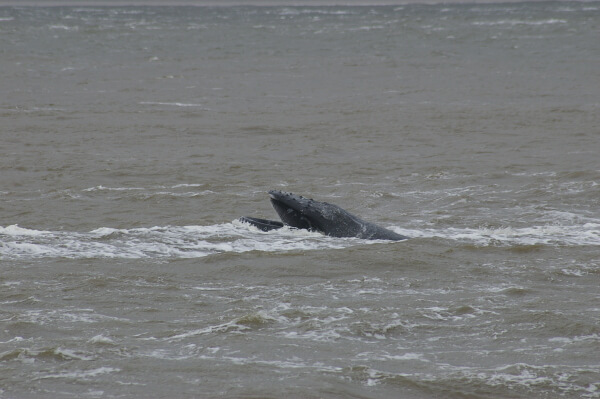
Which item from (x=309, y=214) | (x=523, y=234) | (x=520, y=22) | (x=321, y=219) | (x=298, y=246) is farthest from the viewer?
(x=520, y=22)

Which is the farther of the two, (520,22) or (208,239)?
(520,22)

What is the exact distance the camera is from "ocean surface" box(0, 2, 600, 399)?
7.96m

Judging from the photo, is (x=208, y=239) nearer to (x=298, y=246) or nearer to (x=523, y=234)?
(x=298, y=246)

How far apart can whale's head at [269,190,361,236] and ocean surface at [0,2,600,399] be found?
0.18 meters

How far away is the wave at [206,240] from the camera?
12023mm

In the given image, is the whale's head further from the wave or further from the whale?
the wave

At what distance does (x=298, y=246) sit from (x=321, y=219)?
2.18 ft

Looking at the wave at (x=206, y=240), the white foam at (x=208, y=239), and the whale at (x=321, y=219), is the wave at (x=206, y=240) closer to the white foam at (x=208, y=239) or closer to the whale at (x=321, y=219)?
the white foam at (x=208, y=239)

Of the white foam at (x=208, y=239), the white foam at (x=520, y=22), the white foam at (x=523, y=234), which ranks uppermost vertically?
the white foam at (x=208, y=239)

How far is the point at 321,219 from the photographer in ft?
41.7

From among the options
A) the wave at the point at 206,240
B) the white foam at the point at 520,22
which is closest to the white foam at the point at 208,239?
the wave at the point at 206,240

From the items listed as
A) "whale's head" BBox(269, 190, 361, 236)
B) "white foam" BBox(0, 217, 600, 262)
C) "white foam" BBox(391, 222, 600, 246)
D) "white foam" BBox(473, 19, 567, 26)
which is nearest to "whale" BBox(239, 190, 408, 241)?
"whale's head" BBox(269, 190, 361, 236)

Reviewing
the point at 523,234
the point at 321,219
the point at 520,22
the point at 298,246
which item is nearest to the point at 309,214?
the point at 321,219

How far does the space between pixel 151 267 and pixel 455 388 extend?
15.8ft
